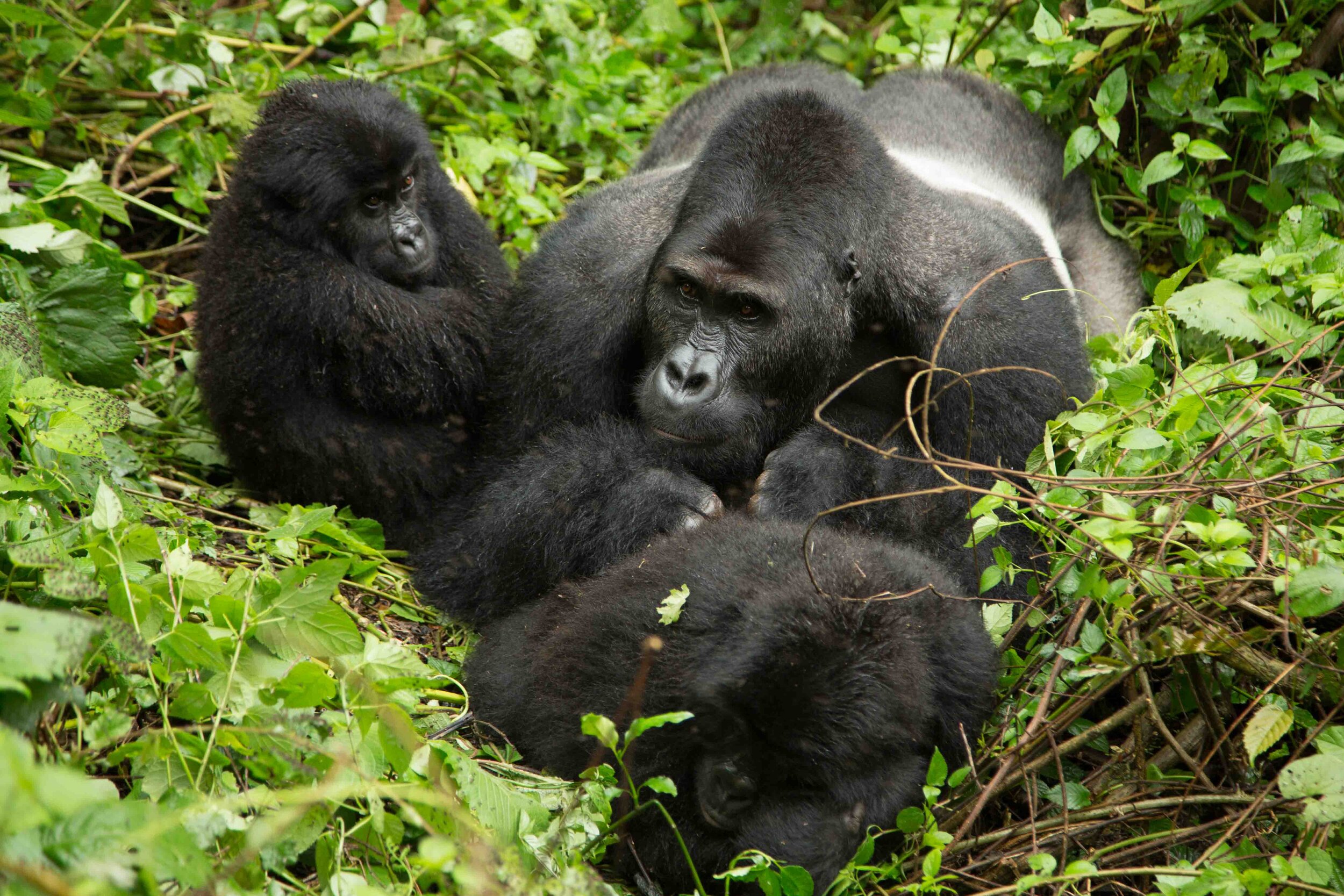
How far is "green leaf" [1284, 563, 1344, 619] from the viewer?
2.17 meters

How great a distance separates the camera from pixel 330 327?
373 centimetres

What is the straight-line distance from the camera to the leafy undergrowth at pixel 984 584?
2.02m

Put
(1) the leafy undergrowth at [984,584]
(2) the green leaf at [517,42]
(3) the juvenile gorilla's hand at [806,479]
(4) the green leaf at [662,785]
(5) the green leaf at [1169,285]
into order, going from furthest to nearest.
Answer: (2) the green leaf at [517,42], (3) the juvenile gorilla's hand at [806,479], (5) the green leaf at [1169,285], (4) the green leaf at [662,785], (1) the leafy undergrowth at [984,584]

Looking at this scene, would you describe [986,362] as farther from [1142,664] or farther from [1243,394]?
[1142,664]

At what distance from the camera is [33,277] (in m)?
3.75

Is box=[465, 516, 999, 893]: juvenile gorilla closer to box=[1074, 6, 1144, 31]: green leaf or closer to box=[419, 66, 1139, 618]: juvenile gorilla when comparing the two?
box=[419, 66, 1139, 618]: juvenile gorilla

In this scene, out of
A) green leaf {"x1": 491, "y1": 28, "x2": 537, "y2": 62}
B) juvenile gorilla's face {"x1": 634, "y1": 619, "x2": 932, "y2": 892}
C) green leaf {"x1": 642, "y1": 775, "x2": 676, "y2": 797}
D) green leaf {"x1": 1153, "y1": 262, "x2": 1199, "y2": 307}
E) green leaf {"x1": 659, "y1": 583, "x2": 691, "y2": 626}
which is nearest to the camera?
green leaf {"x1": 642, "y1": 775, "x2": 676, "y2": 797}

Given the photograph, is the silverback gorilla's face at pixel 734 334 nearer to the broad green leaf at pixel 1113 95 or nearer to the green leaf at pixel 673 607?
the green leaf at pixel 673 607

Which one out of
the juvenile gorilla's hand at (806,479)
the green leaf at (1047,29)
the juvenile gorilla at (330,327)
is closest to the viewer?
the juvenile gorilla's hand at (806,479)

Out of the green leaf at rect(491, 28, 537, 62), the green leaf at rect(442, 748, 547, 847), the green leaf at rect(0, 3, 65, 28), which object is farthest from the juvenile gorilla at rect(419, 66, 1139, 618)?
the green leaf at rect(0, 3, 65, 28)

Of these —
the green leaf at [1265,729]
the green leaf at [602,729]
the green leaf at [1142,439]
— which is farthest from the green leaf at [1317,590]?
the green leaf at [602,729]

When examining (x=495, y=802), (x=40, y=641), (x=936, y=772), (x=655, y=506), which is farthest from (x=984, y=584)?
(x=40, y=641)

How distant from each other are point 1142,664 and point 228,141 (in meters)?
4.00

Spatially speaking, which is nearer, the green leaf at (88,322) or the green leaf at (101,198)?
the green leaf at (88,322)
